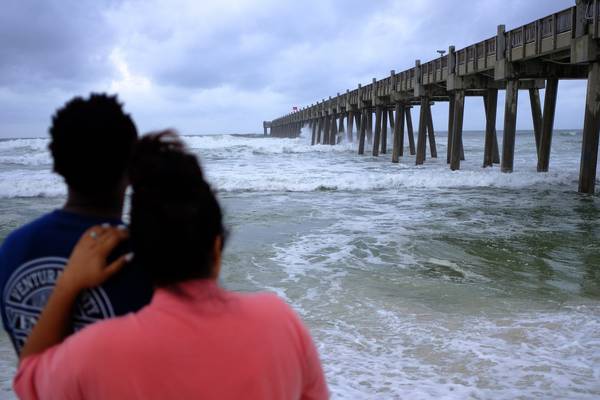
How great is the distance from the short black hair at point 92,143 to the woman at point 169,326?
0.42 ft

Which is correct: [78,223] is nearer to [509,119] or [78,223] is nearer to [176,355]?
[176,355]

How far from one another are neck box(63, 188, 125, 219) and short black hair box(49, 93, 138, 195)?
2cm

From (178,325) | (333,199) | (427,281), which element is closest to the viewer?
(178,325)

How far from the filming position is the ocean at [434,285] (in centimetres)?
355

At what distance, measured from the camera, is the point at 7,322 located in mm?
1272

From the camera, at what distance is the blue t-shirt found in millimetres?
1170

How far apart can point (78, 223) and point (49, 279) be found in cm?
14

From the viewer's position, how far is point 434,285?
18.5 feet

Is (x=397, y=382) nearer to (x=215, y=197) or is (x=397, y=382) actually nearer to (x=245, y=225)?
(x=215, y=197)

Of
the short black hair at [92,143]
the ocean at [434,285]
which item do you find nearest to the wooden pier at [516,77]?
the ocean at [434,285]

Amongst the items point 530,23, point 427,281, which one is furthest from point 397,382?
point 530,23

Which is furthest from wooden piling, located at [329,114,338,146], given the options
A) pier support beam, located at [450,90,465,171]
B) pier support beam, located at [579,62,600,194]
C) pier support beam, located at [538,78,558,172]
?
pier support beam, located at [579,62,600,194]

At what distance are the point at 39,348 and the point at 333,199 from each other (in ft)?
40.9

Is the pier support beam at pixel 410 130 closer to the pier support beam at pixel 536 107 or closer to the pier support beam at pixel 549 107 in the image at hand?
the pier support beam at pixel 536 107
